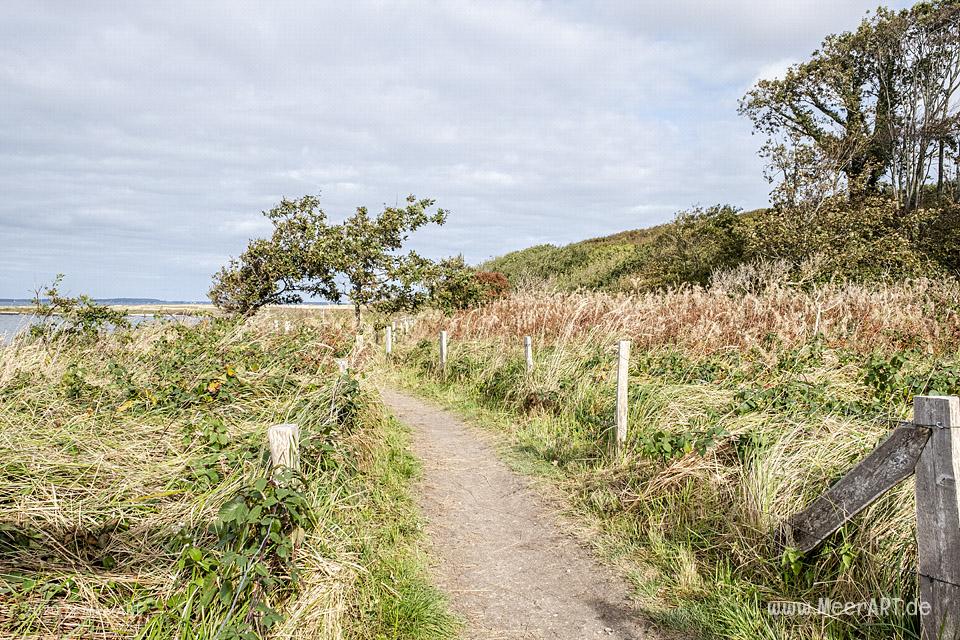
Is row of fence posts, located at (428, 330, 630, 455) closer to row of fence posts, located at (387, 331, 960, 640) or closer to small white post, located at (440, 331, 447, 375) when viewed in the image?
row of fence posts, located at (387, 331, 960, 640)

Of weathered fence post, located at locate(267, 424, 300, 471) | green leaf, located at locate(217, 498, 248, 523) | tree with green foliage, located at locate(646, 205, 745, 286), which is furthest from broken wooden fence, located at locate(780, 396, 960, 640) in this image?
tree with green foliage, located at locate(646, 205, 745, 286)

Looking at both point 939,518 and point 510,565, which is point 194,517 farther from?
point 939,518

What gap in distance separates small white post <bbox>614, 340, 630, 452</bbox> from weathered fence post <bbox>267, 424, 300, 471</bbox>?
368cm

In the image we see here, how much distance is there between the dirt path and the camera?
3.56m

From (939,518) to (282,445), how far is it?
3413mm

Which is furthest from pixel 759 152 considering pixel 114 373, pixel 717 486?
pixel 114 373

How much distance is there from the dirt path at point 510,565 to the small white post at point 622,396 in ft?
3.66

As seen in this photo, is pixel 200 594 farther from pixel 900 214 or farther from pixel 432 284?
pixel 900 214

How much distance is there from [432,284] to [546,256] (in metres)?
19.2

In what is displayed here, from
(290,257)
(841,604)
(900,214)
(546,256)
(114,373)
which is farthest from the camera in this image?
(546,256)

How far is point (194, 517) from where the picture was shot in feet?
10.3

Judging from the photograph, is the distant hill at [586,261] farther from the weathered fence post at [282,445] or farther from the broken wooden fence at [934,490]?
the broken wooden fence at [934,490]

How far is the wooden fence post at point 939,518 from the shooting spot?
8.32ft

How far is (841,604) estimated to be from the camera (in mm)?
3117
